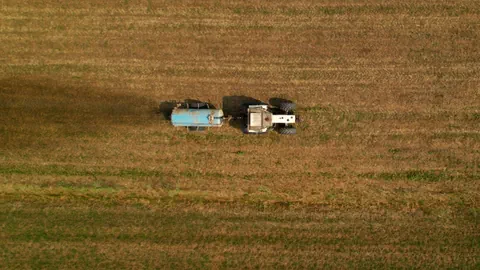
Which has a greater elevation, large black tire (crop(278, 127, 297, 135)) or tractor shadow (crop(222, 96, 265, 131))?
tractor shadow (crop(222, 96, 265, 131))

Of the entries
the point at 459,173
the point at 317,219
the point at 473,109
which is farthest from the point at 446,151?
the point at 317,219

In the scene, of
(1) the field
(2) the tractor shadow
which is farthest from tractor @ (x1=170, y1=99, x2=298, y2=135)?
(1) the field

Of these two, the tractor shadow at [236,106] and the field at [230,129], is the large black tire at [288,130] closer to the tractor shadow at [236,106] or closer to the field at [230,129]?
the field at [230,129]

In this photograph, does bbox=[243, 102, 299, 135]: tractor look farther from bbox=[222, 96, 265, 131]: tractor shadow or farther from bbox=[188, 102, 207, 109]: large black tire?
bbox=[188, 102, 207, 109]: large black tire

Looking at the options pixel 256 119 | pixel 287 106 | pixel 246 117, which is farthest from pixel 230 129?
pixel 287 106

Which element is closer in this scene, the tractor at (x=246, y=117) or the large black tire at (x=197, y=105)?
the tractor at (x=246, y=117)

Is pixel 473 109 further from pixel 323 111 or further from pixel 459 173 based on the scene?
pixel 323 111

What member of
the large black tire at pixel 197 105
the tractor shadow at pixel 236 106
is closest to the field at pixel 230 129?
the tractor shadow at pixel 236 106

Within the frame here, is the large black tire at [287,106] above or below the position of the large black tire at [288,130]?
above
